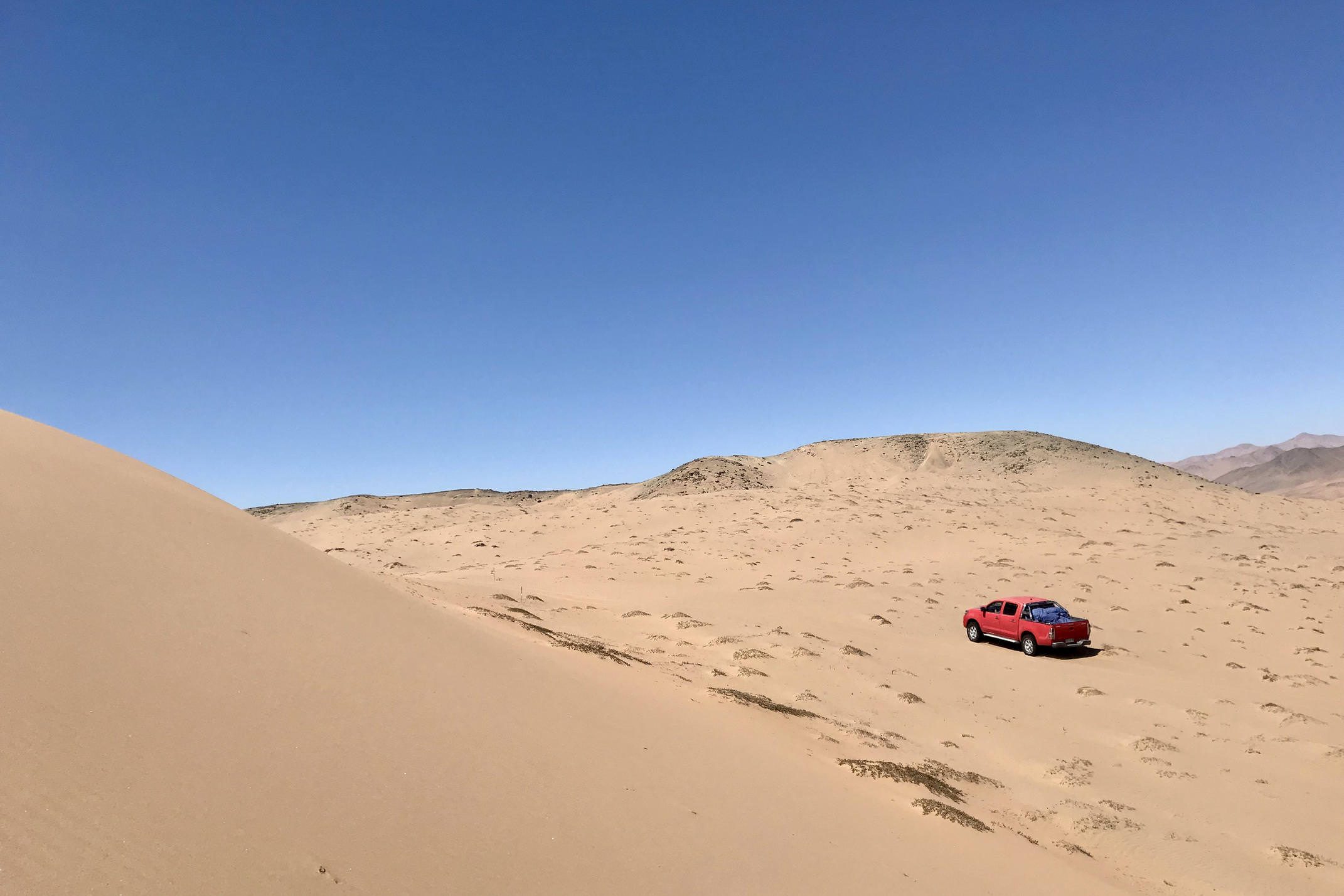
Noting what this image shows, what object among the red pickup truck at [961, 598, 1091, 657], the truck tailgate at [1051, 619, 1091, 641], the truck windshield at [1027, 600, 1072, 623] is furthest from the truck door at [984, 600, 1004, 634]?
the truck tailgate at [1051, 619, 1091, 641]

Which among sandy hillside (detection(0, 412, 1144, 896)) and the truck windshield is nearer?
sandy hillside (detection(0, 412, 1144, 896))

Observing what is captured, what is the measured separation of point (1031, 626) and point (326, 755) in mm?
19993

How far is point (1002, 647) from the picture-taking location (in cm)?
2123

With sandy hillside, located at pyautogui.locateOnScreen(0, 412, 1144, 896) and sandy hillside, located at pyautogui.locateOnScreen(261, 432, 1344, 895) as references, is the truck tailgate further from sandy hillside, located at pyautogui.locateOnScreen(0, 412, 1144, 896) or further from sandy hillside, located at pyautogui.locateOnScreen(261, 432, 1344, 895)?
sandy hillside, located at pyautogui.locateOnScreen(0, 412, 1144, 896)

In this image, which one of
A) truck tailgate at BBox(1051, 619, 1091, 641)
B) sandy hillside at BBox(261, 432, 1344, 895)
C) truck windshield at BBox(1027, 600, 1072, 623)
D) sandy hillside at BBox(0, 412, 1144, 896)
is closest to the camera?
sandy hillside at BBox(0, 412, 1144, 896)

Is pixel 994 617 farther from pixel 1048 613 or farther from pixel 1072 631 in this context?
pixel 1072 631

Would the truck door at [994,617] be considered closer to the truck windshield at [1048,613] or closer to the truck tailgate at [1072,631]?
the truck windshield at [1048,613]

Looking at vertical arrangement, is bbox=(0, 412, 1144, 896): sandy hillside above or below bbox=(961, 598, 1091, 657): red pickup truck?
above

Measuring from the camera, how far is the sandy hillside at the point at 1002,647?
981 centimetres

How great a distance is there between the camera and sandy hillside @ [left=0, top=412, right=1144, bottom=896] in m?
3.92

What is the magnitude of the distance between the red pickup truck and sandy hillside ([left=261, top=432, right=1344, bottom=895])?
58cm

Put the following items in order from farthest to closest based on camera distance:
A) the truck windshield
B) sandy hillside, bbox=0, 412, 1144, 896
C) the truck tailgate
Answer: the truck windshield → the truck tailgate → sandy hillside, bbox=0, 412, 1144, 896

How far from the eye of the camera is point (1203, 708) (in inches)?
617

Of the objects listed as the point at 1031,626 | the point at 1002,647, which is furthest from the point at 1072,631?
the point at 1002,647
